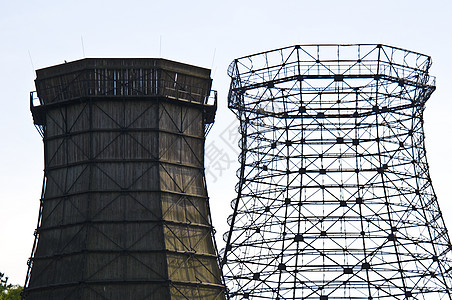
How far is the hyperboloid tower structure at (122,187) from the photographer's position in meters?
63.3

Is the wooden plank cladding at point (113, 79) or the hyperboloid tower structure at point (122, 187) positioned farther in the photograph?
the wooden plank cladding at point (113, 79)

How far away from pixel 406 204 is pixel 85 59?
2364 centimetres

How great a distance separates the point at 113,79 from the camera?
66.6 m

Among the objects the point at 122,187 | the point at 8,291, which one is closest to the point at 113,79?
the point at 122,187

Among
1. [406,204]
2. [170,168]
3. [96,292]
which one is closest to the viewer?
[96,292]

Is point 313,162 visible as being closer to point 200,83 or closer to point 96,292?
point 200,83

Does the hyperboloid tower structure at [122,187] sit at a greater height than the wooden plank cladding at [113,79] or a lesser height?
lesser

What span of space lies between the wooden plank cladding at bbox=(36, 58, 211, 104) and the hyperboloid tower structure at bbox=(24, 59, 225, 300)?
0.06 meters

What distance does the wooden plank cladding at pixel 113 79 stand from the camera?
66375 millimetres

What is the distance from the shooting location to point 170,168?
66.4 metres

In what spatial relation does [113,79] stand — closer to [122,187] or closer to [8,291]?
[122,187]

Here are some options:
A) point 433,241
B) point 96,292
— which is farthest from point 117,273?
point 433,241

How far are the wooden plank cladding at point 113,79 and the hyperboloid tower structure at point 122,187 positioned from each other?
63mm

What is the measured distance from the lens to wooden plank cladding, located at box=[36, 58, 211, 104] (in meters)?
66.4
